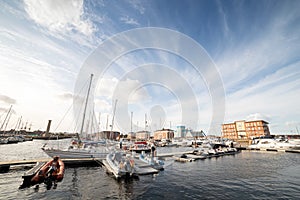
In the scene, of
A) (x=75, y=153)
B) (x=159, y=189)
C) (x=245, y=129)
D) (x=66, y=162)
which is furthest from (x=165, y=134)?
(x=159, y=189)

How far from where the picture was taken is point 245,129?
106 metres

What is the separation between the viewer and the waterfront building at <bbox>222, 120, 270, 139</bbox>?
98.4 metres

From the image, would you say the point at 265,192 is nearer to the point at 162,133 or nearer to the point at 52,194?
the point at 52,194

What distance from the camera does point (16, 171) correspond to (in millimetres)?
19922

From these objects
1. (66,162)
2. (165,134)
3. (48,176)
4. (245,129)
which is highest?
(245,129)

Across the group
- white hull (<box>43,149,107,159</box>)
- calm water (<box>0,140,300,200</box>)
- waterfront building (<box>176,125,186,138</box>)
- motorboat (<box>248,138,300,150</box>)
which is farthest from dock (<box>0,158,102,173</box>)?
waterfront building (<box>176,125,186,138</box>)

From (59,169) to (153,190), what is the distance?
40.5 ft

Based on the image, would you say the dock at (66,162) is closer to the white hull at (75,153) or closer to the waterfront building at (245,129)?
the white hull at (75,153)

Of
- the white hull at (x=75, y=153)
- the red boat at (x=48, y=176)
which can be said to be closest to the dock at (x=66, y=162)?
the white hull at (x=75, y=153)

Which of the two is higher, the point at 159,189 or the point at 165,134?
the point at 165,134

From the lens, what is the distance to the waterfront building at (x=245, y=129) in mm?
98375

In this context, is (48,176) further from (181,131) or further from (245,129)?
(181,131)

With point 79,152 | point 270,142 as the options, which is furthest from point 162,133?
point 79,152

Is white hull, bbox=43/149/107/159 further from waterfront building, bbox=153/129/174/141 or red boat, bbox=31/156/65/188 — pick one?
waterfront building, bbox=153/129/174/141
